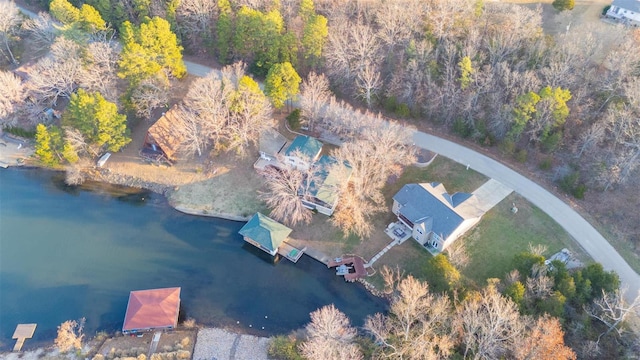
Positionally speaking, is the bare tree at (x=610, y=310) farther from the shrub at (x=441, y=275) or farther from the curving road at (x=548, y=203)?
the shrub at (x=441, y=275)

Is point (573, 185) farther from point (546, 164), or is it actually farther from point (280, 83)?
point (280, 83)

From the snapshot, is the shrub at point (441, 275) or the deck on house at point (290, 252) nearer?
the shrub at point (441, 275)

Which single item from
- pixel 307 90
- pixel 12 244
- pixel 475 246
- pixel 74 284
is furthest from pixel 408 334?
pixel 12 244

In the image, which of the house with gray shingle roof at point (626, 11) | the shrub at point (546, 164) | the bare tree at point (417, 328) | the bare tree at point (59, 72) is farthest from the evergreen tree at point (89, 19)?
the house with gray shingle roof at point (626, 11)

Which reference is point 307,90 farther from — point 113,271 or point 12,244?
point 12,244

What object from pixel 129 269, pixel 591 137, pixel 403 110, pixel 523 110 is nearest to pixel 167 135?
pixel 129 269

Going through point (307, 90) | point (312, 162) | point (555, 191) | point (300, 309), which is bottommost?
point (300, 309)
